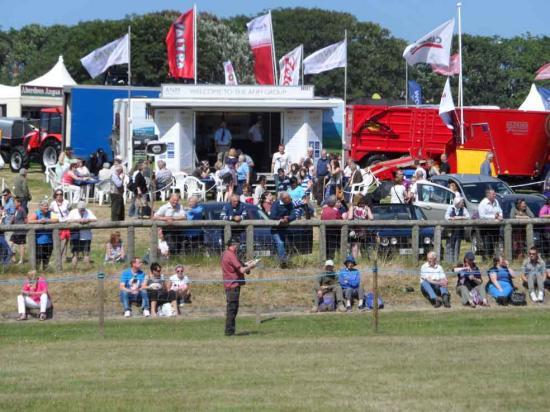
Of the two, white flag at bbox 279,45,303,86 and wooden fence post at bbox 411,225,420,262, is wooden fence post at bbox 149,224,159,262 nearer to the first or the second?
wooden fence post at bbox 411,225,420,262

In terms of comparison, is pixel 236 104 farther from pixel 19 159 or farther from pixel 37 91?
pixel 37 91

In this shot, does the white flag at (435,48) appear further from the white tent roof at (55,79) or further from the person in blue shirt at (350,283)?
the white tent roof at (55,79)

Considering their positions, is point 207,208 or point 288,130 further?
point 288,130

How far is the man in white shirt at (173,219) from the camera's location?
22906 millimetres

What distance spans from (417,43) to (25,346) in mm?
21279

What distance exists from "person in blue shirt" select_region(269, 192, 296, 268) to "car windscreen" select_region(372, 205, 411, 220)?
8.01 feet

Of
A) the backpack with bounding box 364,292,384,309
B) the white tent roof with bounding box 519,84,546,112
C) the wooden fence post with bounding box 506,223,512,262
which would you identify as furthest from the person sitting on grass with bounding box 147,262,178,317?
the white tent roof with bounding box 519,84,546,112

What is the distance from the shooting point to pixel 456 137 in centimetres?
3922

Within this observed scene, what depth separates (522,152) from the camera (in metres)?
39.5

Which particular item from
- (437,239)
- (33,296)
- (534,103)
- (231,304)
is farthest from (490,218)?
(534,103)

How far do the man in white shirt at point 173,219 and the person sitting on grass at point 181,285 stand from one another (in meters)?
0.85

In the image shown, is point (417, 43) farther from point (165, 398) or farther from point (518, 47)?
point (518, 47)

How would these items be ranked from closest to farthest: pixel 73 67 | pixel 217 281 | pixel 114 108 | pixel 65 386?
pixel 65 386
pixel 217 281
pixel 114 108
pixel 73 67

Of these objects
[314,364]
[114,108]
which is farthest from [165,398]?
[114,108]
